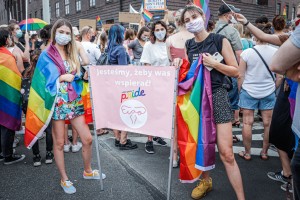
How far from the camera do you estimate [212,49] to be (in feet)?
10.0

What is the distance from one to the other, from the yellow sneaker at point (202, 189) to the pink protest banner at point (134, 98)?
83 centimetres

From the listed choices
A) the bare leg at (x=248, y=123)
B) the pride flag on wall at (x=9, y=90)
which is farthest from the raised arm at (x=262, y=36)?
the pride flag on wall at (x=9, y=90)

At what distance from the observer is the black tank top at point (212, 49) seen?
10.00 feet

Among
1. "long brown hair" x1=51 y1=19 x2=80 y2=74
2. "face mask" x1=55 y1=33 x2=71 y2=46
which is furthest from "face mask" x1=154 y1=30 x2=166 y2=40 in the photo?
"face mask" x1=55 y1=33 x2=71 y2=46

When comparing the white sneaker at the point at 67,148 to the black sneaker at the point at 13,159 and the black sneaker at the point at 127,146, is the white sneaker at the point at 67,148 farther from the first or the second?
the black sneaker at the point at 127,146

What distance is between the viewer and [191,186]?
12.5ft

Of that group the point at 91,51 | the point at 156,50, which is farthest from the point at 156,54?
the point at 91,51

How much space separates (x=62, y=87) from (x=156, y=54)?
2.02m

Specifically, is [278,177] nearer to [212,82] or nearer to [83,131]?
[212,82]

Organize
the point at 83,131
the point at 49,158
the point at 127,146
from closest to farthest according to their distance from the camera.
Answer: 1. the point at 83,131
2. the point at 49,158
3. the point at 127,146

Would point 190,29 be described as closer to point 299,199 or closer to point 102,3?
point 299,199

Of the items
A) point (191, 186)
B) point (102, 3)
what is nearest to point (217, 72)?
point (191, 186)

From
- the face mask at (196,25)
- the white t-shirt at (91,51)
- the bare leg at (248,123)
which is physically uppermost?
the face mask at (196,25)

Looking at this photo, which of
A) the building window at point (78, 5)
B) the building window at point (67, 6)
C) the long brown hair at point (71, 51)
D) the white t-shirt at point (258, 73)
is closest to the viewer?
the long brown hair at point (71, 51)
